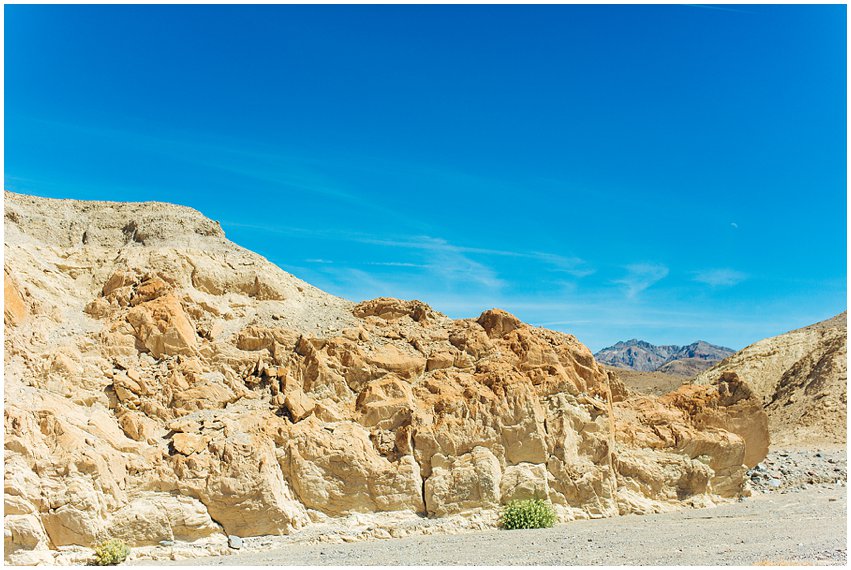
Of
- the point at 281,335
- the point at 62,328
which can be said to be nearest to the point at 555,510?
the point at 281,335

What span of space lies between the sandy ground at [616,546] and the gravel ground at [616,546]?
20 mm

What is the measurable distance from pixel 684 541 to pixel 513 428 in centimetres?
525

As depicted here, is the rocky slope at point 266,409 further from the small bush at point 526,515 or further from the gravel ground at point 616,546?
the gravel ground at point 616,546

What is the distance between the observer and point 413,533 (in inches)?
717

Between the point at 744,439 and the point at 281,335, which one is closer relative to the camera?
the point at 281,335

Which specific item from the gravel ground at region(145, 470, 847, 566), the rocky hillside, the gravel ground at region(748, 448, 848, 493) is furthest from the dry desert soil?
the rocky hillside

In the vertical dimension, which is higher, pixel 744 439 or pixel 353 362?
pixel 353 362

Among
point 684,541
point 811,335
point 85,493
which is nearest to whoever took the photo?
point 85,493

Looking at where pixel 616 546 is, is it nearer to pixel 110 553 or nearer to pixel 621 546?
pixel 621 546

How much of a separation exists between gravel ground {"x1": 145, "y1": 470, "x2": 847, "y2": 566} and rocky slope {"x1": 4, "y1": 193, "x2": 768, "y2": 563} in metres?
1.23

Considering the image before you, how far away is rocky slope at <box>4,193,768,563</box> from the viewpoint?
648 inches

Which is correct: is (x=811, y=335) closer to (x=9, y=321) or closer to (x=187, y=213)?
(x=187, y=213)

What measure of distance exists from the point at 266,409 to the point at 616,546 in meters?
9.54

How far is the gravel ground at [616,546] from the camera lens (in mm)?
15195
